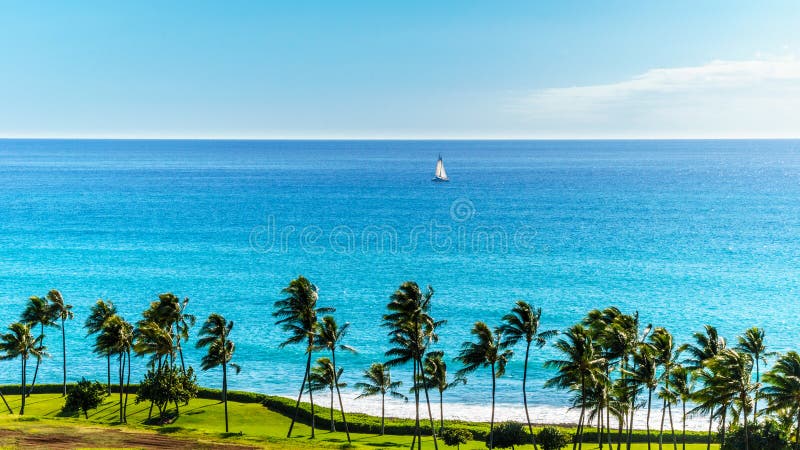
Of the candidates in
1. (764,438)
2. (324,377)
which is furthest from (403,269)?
(764,438)

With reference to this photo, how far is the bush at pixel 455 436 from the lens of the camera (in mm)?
54250

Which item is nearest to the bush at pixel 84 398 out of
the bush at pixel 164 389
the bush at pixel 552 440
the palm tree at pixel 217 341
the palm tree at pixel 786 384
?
the bush at pixel 164 389

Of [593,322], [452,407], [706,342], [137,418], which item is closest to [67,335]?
[137,418]

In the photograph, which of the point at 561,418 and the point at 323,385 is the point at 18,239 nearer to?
the point at 323,385

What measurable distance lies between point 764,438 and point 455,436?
23.4m

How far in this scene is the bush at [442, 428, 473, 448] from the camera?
54.2 metres

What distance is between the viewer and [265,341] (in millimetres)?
90062

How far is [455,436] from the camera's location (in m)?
54.2

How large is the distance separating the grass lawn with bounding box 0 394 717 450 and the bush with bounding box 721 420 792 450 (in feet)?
31.2

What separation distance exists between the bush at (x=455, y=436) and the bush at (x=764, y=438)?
20.7 meters

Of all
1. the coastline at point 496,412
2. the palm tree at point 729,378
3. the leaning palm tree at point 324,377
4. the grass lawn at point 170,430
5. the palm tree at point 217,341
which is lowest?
the coastline at point 496,412

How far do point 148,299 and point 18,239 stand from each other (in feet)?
235

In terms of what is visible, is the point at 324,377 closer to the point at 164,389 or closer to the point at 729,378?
the point at 164,389

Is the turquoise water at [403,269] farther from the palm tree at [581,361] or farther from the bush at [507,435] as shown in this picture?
the palm tree at [581,361]
